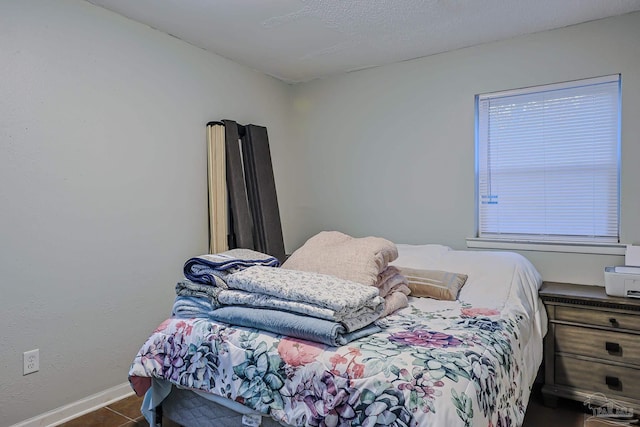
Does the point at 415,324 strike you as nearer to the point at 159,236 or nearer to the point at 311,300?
the point at 311,300

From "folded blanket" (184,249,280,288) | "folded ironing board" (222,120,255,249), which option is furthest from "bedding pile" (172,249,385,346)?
"folded ironing board" (222,120,255,249)

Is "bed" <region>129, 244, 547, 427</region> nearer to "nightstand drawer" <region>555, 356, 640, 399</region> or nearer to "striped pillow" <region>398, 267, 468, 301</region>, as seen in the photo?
"striped pillow" <region>398, 267, 468, 301</region>

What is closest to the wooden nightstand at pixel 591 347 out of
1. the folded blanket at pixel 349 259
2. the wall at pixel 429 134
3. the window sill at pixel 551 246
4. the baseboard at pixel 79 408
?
the window sill at pixel 551 246

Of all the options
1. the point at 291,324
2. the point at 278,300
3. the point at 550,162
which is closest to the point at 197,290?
the point at 278,300

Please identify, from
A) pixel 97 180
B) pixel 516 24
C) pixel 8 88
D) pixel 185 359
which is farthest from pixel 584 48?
pixel 8 88

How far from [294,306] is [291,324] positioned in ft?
0.27

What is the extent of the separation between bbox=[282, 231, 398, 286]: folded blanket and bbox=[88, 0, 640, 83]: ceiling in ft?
4.67

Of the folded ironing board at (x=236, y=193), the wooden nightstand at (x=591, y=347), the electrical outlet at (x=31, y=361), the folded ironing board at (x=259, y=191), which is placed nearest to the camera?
the electrical outlet at (x=31, y=361)

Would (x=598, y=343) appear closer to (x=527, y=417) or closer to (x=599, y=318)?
→ (x=599, y=318)

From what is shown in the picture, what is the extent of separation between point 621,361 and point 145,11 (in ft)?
11.4

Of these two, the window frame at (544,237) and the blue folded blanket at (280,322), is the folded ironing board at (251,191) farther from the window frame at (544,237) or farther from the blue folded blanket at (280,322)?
the window frame at (544,237)

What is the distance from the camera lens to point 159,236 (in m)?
2.85

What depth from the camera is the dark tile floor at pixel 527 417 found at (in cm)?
228

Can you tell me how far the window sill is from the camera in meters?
2.65
